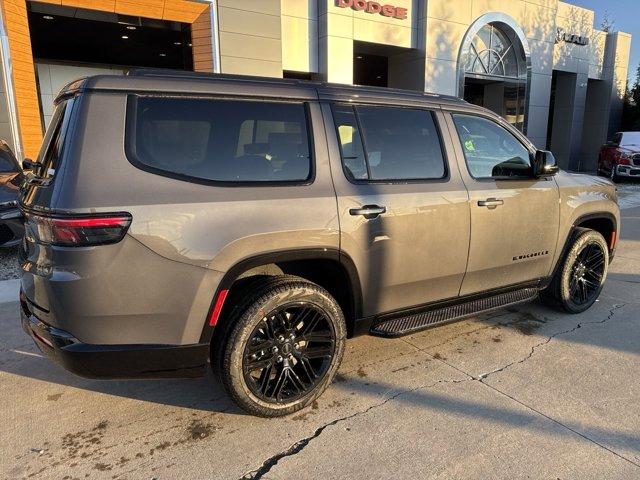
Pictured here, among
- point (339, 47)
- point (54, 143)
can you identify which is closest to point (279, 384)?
point (54, 143)

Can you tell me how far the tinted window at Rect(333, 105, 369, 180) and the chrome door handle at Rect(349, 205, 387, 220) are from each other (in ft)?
0.71

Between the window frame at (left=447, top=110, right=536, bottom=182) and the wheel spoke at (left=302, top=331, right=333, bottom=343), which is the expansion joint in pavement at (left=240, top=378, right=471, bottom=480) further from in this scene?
the window frame at (left=447, top=110, right=536, bottom=182)

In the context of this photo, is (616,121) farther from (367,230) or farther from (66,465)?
(66,465)

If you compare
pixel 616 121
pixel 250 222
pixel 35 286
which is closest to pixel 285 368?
pixel 250 222

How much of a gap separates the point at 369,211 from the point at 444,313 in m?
1.12

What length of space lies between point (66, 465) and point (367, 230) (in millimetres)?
2127

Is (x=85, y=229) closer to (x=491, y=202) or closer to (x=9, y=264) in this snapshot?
(x=491, y=202)

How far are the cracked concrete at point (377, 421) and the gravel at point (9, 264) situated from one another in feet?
7.44

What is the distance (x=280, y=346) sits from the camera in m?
2.86

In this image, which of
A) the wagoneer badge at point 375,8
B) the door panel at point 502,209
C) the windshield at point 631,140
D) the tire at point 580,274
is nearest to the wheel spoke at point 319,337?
the door panel at point 502,209

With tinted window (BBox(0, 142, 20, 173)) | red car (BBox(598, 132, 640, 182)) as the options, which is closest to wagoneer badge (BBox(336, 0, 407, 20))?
red car (BBox(598, 132, 640, 182))

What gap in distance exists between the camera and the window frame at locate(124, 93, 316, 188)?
2.39 meters

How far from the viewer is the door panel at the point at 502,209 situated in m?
3.58

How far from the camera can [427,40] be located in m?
14.9
